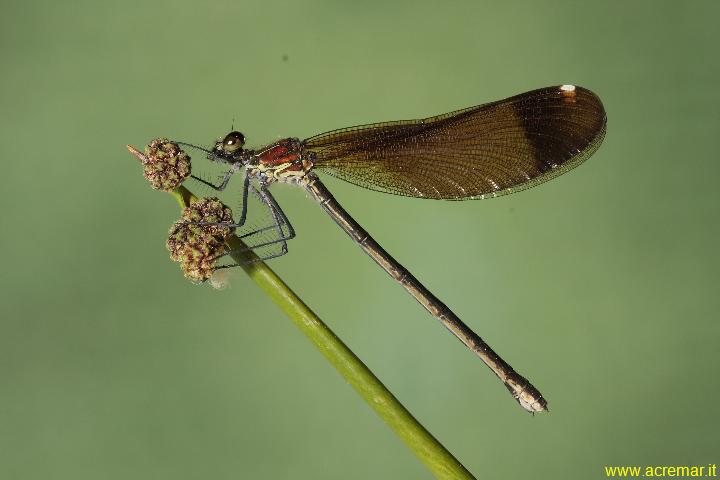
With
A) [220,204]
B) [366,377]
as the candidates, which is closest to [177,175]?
[220,204]

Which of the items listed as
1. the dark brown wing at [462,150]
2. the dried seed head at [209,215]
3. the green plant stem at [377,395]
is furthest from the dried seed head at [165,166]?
the dark brown wing at [462,150]

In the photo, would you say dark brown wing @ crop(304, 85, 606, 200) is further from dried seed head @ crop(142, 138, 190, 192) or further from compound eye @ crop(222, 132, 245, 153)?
dried seed head @ crop(142, 138, 190, 192)

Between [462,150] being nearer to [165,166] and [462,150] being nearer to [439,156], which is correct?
[439,156]

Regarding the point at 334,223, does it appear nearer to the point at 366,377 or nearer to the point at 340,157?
the point at 340,157

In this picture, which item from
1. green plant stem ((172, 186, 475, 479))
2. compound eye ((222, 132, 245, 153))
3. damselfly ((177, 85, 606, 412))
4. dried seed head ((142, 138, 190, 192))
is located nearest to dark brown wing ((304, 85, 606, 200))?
damselfly ((177, 85, 606, 412))

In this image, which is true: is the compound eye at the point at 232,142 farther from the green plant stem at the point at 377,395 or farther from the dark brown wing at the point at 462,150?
the green plant stem at the point at 377,395

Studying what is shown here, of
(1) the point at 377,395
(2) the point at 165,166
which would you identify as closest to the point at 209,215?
(2) the point at 165,166
